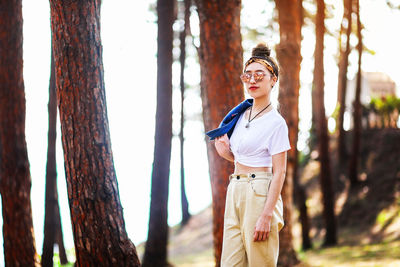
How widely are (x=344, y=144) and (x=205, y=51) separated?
54.9 ft

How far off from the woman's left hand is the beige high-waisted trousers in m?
0.05

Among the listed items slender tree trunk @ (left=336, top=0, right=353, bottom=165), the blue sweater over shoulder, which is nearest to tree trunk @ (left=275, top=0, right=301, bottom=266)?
the blue sweater over shoulder

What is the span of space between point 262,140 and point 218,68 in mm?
3547

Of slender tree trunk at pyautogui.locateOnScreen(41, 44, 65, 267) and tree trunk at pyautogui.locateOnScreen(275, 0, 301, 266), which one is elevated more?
tree trunk at pyautogui.locateOnScreen(275, 0, 301, 266)

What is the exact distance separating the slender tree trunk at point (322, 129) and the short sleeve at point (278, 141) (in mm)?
12800

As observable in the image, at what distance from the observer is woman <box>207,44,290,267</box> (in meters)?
4.32

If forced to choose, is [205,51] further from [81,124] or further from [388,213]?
[388,213]

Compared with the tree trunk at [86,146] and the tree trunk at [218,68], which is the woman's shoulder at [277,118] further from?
the tree trunk at [218,68]

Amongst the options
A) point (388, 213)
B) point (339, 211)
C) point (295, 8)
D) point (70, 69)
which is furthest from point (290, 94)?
point (339, 211)

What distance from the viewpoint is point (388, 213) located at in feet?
61.3

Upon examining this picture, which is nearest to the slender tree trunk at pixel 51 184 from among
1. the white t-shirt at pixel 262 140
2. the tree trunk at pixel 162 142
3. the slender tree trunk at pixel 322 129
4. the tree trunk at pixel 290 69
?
the tree trunk at pixel 162 142

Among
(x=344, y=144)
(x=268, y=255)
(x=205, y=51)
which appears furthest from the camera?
(x=344, y=144)

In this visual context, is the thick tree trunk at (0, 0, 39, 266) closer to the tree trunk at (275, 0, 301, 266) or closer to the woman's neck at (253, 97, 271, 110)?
the tree trunk at (275, 0, 301, 266)

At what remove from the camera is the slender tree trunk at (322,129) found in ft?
55.4
